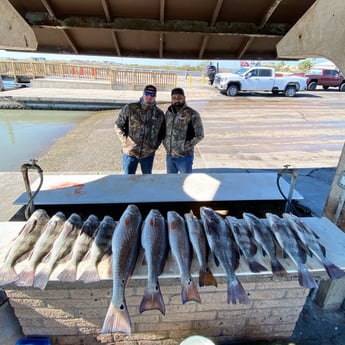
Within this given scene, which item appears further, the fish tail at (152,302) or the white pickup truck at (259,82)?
the white pickup truck at (259,82)

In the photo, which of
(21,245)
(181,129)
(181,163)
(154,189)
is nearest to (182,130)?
(181,129)

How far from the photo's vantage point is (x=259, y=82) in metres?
18.6

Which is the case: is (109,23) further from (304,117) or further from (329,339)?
(304,117)

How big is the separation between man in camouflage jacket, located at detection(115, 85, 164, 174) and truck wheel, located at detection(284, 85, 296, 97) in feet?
59.6

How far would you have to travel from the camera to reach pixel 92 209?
2.59 m

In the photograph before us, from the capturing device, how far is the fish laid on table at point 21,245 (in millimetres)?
1675

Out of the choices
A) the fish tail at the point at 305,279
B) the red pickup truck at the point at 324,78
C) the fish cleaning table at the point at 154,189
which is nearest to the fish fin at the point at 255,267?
the fish tail at the point at 305,279

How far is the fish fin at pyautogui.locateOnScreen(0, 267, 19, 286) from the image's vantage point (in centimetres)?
164

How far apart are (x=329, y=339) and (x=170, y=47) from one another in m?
4.24

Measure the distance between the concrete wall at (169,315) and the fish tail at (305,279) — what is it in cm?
44

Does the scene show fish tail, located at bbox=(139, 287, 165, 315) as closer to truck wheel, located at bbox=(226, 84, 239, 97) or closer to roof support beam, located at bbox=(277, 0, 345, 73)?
roof support beam, located at bbox=(277, 0, 345, 73)

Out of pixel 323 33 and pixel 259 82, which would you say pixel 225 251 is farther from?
pixel 259 82

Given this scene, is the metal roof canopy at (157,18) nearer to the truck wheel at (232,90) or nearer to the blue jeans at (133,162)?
the blue jeans at (133,162)

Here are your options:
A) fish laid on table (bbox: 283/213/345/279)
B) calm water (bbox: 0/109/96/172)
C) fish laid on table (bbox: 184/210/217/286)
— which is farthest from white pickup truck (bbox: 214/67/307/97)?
fish laid on table (bbox: 184/210/217/286)
